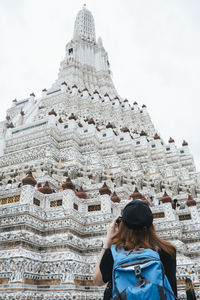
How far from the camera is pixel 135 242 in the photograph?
2336 mm

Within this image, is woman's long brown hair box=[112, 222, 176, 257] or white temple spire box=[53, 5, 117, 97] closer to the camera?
woman's long brown hair box=[112, 222, 176, 257]

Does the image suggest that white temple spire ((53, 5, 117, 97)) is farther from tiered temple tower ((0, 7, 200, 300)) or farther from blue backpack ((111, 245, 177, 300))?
blue backpack ((111, 245, 177, 300))

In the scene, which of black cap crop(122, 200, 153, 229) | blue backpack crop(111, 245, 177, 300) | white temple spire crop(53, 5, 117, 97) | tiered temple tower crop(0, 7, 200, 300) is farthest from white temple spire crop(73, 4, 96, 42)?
blue backpack crop(111, 245, 177, 300)

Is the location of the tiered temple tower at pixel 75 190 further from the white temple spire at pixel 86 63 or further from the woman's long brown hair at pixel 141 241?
the woman's long brown hair at pixel 141 241

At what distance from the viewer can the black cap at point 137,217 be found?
2426 millimetres

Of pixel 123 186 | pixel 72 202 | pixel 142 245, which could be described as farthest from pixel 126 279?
pixel 123 186

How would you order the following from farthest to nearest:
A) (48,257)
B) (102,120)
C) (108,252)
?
1. (102,120)
2. (48,257)
3. (108,252)

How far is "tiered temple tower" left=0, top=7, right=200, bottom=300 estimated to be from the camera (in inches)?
309

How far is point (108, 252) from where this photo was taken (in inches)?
96.4

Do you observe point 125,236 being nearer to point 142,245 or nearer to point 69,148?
point 142,245

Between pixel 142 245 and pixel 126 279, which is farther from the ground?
pixel 142 245

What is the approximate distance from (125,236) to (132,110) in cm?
3016

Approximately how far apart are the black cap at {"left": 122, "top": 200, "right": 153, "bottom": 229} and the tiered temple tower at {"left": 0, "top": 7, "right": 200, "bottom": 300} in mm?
5971

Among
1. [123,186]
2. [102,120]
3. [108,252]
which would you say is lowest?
[108,252]
